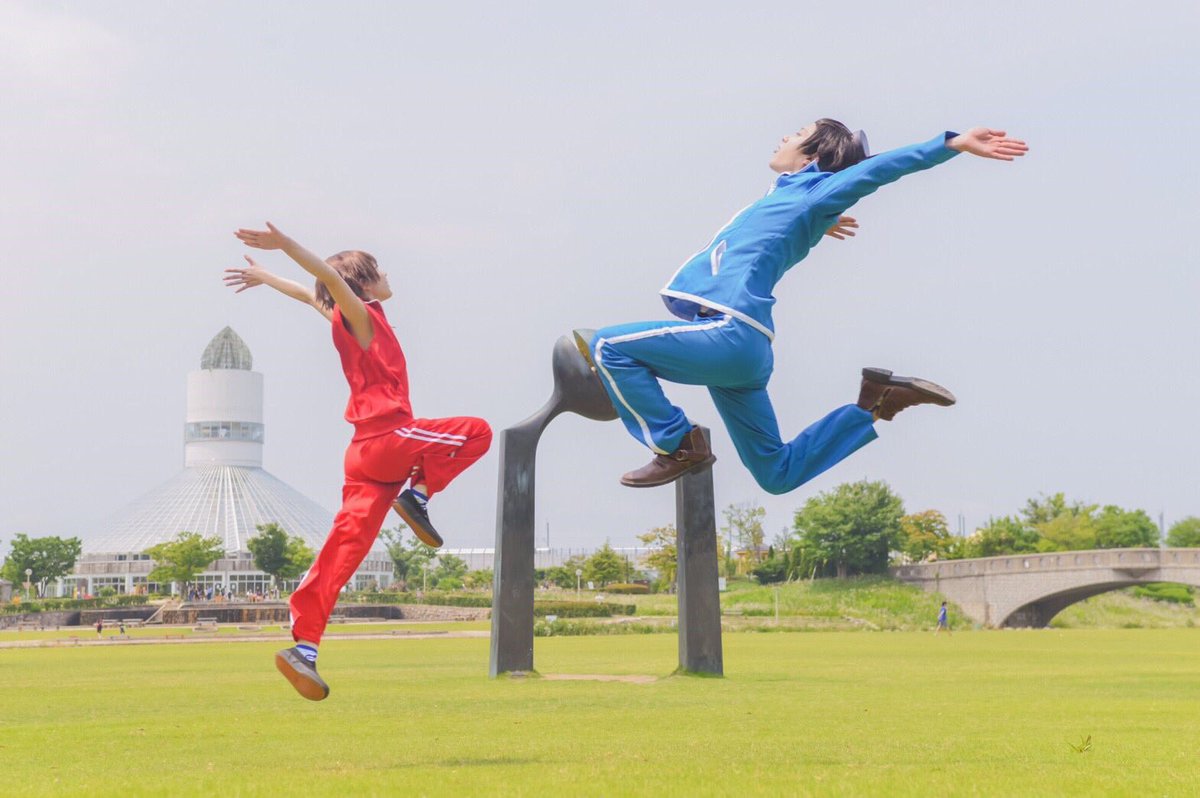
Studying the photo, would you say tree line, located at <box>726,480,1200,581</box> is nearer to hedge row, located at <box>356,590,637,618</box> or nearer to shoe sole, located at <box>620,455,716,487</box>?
hedge row, located at <box>356,590,637,618</box>

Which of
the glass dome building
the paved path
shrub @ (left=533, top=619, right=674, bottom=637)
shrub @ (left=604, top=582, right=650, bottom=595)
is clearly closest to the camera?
the paved path

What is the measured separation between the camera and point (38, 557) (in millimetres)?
96250

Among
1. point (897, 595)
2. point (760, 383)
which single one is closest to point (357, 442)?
point (760, 383)

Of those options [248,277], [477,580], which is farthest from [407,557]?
[248,277]

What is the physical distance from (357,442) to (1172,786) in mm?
5084

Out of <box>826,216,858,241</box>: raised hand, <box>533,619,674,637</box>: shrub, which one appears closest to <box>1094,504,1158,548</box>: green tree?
<box>533,619,674,637</box>: shrub

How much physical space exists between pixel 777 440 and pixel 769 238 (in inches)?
42.3

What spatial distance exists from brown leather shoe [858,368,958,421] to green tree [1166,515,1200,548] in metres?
→ 87.8

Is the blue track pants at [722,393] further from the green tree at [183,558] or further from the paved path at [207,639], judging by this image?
the green tree at [183,558]

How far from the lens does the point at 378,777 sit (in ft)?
27.7

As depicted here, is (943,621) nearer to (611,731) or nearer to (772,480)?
(611,731)

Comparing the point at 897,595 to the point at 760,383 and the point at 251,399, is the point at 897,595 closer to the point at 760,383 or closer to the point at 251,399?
the point at 760,383

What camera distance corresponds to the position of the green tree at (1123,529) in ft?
269

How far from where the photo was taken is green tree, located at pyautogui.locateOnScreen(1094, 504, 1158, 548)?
8200cm
